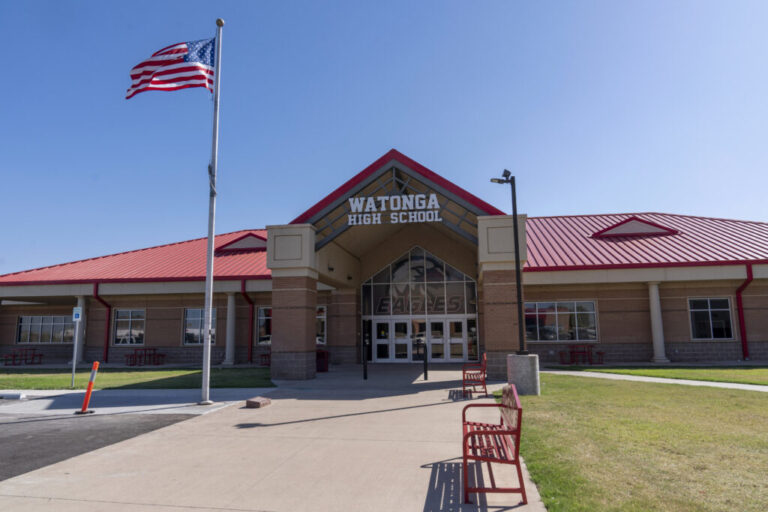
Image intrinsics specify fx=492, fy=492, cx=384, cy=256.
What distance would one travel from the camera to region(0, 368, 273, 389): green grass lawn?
1549 cm

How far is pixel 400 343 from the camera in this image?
24000 mm

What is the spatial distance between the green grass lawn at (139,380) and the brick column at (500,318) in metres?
7.17

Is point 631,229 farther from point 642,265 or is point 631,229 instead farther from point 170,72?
point 170,72

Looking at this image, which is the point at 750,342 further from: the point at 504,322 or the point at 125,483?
the point at 125,483

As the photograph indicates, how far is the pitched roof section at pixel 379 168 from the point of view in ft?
54.6

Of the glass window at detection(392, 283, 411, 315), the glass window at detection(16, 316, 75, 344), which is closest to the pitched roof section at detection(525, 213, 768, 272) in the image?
the glass window at detection(392, 283, 411, 315)

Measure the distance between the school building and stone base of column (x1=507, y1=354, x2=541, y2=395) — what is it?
18.1 ft

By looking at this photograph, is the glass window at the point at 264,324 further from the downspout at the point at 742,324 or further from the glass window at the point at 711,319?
the downspout at the point at 742,324

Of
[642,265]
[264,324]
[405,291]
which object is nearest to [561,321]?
→ [642,265]

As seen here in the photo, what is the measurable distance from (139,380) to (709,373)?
1949 centimetres

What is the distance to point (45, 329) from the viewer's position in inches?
1064

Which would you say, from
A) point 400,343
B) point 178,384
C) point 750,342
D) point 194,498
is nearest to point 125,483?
point 194,498

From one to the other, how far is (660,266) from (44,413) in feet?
72.1

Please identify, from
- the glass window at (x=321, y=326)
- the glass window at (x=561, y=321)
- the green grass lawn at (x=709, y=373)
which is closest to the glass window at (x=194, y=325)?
the glass window at (x=321, y=326)
